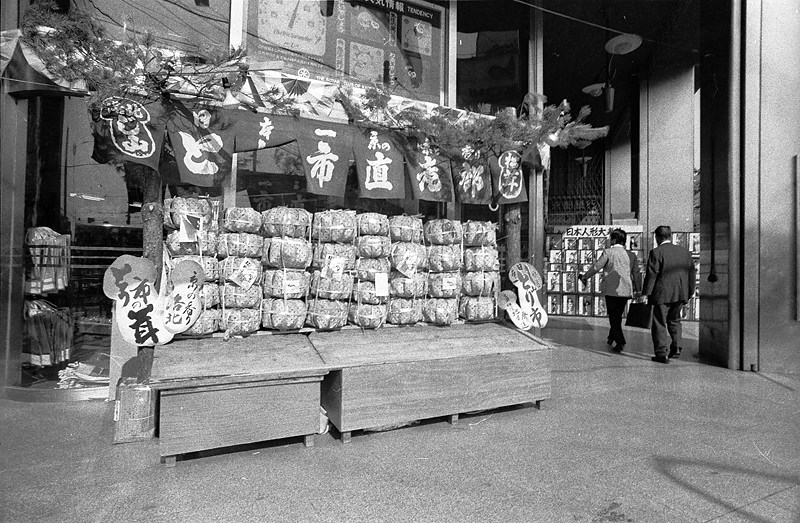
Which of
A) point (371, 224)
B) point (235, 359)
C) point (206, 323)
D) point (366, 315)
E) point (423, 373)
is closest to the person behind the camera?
point (235, 359)

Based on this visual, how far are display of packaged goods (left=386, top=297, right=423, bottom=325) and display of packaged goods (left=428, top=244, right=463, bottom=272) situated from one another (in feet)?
1.67

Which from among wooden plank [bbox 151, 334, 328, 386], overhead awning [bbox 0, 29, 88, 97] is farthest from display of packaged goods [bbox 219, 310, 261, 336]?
overhead awning [bbox 0, 29, 88, 97]

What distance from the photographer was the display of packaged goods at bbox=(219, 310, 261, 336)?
Answer: 4.54 metres

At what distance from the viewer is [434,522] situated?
2.85 metres

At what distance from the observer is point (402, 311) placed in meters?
5.36

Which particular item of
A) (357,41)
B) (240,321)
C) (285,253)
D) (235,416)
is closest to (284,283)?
(285,253)

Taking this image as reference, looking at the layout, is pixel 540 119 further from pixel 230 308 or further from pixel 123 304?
pixel 123 304

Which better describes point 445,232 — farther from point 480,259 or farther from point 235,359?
point 235,359

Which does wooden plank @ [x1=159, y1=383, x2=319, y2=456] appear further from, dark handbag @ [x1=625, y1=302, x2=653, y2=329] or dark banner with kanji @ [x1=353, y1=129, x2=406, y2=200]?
dark handbag @ [x1=625, y1=302, x2=653, y2=329]

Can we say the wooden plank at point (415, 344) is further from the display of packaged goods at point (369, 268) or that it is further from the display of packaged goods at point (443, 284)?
the display of packaged goods at point (369, 268)

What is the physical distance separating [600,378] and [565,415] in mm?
1732

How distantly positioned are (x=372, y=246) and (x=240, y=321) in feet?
5.16

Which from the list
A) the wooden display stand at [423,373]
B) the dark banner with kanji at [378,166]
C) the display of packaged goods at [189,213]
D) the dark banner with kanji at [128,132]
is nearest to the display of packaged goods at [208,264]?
the display of packaged goods at [189,213]

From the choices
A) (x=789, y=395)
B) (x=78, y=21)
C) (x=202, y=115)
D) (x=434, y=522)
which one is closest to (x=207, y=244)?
(x=202, y=115)
